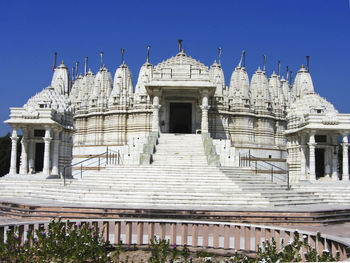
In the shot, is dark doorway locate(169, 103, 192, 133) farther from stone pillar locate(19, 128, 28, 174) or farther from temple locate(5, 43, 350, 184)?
stone pillar locate(19, 128, 28, 174)

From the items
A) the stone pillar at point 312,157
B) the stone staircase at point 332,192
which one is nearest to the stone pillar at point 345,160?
the stone pillar at point 312,157

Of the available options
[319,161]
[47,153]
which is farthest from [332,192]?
[47,153]

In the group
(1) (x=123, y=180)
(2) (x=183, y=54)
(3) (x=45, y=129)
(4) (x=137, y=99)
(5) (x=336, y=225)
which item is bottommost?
(5) (x=336, y=225)

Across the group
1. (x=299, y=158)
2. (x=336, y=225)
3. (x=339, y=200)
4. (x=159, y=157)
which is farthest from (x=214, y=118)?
(x=336, y=225)

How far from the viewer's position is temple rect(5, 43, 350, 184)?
29516 millimetres

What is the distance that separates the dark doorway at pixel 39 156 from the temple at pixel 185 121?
0.08m

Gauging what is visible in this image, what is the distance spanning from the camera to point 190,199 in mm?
17328

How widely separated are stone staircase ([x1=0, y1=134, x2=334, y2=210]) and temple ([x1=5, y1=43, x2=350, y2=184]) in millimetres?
1557

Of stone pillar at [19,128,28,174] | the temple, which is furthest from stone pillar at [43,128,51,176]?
stone pillar at [19,128,28,174]

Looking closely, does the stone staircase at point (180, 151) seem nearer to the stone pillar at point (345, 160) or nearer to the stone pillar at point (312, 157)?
Result: the stone pillar at point (312, 157)

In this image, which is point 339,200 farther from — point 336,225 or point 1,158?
point 1,158

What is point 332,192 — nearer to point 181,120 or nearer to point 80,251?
point 80,251

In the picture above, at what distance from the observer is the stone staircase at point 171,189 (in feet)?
56.6

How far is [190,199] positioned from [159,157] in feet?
24.2
